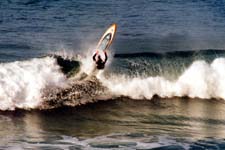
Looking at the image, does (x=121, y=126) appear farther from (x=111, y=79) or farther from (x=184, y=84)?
(x=184, y=84)

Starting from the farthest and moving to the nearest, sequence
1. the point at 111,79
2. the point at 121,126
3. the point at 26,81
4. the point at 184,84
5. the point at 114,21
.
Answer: the point at 114,21
the point at 184,84
the point at 111,79
the point at 26,81
the point at 121,126

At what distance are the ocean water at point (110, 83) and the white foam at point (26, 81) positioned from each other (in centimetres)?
3

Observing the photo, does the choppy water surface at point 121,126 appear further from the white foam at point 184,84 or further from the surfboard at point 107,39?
the surfboard at point 107,39

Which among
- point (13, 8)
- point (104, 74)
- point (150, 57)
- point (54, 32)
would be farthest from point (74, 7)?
point (104, 74)

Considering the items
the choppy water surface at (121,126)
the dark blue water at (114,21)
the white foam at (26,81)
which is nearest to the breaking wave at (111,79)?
the white foam at (26,81)

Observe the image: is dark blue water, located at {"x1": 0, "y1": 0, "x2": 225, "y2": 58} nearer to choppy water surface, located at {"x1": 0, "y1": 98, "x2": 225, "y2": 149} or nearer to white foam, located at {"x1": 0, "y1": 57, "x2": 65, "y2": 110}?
white foam, located at {"x1": 0, "y1": 57, "x2": 65, "y2": 110}

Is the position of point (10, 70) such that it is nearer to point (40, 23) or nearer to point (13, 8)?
point (40, 23)

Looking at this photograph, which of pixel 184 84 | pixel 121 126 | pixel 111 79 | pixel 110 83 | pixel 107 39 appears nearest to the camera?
pixel 121 126

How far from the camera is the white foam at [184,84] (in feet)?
64.8

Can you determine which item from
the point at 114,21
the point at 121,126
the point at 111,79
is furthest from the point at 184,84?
the point at 114,21

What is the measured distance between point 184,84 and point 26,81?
5.90 meters

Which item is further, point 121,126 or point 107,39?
point 107,39

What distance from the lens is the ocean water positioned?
14.8 m

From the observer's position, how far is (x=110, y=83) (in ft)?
64.6
